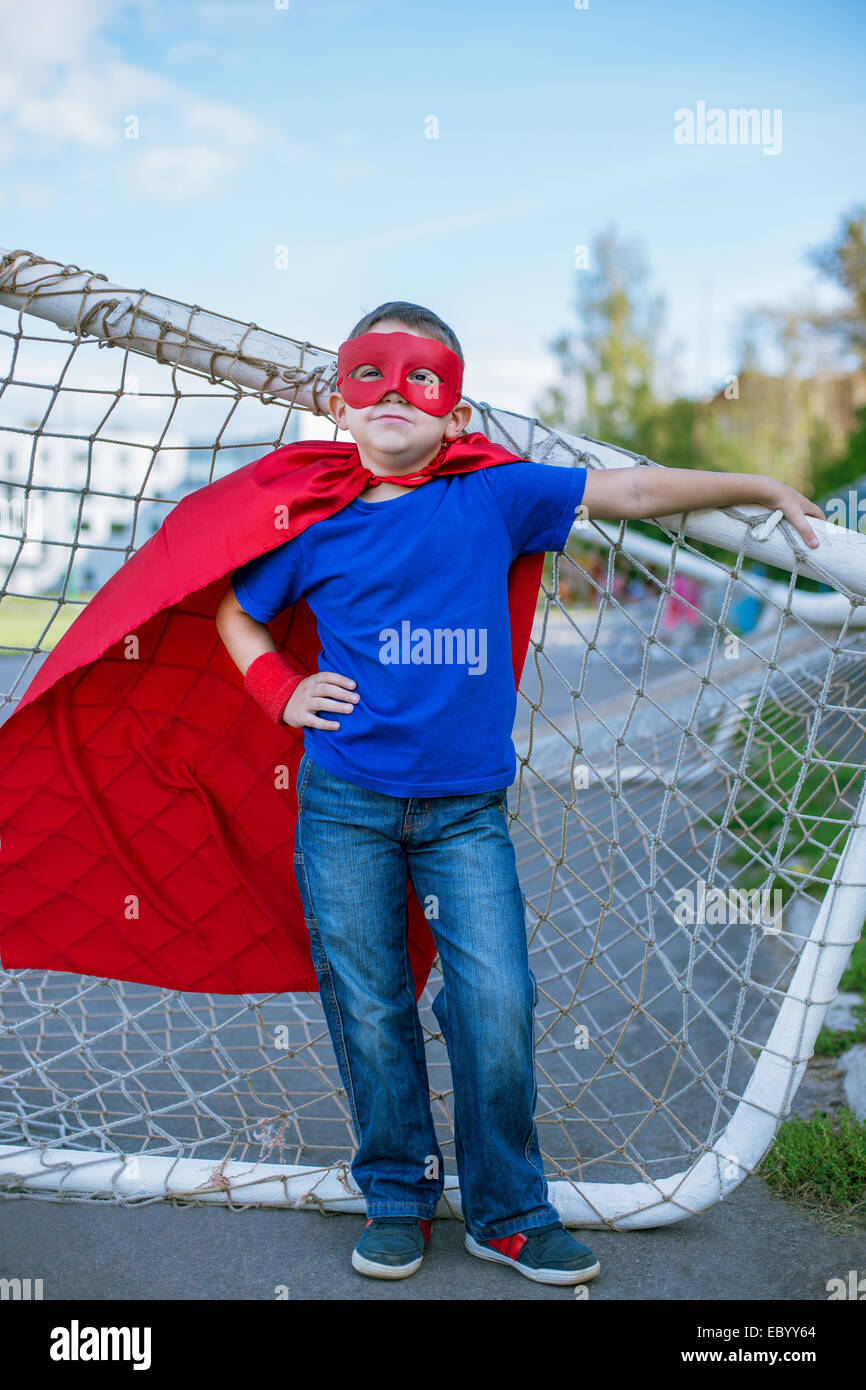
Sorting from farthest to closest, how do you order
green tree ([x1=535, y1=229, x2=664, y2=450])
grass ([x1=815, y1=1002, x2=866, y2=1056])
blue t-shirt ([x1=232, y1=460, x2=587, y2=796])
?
green tree ([x1=535, y1=229, x2=664, y2=450]), grass ([x1=815, y1=1002, x2=866, y2=1056]), blue t-shirt ([x1=232, y1=460, x2=587, y2=796])

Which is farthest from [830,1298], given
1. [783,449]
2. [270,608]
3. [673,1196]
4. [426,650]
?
[783,449]

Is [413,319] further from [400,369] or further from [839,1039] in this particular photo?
[839,1039]

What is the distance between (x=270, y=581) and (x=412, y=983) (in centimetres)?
80

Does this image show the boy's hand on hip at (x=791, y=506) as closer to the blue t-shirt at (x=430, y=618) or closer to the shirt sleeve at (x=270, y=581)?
the blue t-shirt at (x=430, y=618)

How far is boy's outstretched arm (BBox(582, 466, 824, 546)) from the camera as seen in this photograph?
79.0 inches

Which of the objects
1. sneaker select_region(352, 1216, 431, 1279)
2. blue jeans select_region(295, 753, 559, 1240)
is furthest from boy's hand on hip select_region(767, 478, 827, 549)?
sneaker select_region(352, 1216, 431, 1279)

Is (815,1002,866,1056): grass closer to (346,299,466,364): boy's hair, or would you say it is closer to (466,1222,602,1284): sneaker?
(466,1222,602,1284): sneaker

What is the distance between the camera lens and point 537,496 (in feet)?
6.73

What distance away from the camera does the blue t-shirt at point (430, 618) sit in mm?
1979

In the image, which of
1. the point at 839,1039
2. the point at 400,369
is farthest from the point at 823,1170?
the point at 400,369

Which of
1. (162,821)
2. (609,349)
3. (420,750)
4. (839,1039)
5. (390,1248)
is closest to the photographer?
(420,750)
